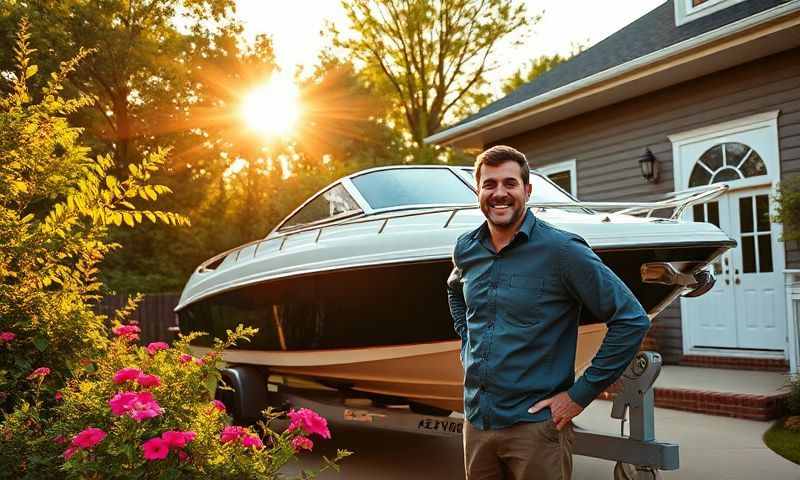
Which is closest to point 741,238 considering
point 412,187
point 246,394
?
point 412,187

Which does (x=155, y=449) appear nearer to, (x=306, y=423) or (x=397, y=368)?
(x=306, y=423)

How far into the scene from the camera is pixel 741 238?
895 centimetres

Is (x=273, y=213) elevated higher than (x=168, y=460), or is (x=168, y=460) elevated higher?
(x=273, y=213)

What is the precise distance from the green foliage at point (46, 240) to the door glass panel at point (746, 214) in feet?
24.7

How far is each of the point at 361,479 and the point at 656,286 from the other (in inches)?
95.7

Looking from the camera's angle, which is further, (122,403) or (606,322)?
(122,403)

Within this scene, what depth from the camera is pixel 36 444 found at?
2.83 metres

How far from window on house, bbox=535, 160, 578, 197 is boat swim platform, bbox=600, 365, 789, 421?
3.75 metres

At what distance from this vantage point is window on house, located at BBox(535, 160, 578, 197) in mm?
11211

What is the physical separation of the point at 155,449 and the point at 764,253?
8.24 metres

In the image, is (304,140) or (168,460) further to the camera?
(304,140)

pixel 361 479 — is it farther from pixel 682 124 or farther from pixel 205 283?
pixel 682 124

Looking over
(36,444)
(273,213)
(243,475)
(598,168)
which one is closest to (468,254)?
(243,475)

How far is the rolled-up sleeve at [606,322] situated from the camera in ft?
7.09
